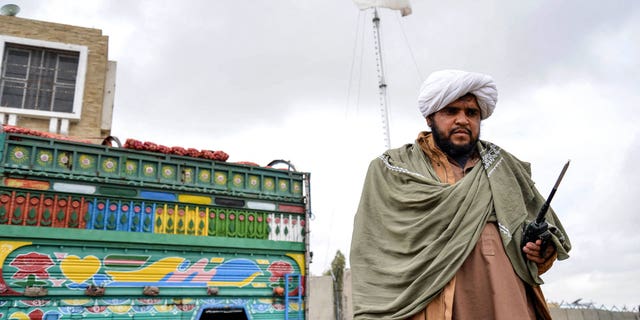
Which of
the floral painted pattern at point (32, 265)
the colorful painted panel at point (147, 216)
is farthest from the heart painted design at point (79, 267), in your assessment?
the colorful painted panel at point (147, 216)

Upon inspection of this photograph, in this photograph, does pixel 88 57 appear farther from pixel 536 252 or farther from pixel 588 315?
pixel 588 315

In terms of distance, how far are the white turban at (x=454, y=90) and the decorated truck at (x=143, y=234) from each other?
17.5 ft

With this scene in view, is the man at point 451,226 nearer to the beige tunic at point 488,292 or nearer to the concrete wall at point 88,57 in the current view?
the beige tunic at point 488,292

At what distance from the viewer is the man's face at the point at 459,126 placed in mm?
1998

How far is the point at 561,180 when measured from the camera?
165 centimetres

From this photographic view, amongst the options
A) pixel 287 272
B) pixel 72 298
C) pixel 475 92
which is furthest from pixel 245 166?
pixel 475 92

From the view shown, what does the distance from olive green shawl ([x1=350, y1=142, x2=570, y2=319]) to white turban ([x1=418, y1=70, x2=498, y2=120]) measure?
200mm

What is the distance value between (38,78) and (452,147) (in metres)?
8.67

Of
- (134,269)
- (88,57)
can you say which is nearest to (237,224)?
(134,269)

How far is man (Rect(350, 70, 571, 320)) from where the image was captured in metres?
1.70

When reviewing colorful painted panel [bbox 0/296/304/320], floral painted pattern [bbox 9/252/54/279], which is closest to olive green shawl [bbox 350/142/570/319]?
colorful painted panel [bbox 0/296/304/320]

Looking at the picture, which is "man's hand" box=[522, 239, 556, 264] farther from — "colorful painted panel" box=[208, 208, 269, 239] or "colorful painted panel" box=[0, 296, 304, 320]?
"colorful painted panel" box=[208, 208, 269, 239]

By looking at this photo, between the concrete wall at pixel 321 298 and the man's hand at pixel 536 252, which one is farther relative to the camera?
the concrete wall at pixel 321 298

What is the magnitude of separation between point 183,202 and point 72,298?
6.03 feet
